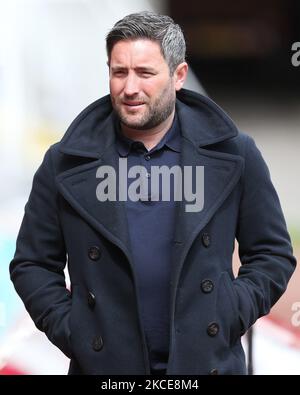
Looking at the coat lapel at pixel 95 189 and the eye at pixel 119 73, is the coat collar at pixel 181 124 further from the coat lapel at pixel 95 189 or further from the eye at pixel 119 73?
the eye at pixel 119 73

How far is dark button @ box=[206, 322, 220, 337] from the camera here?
6.66 ft

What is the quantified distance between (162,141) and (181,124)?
8 cm

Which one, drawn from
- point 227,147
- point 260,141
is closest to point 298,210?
point 260,141

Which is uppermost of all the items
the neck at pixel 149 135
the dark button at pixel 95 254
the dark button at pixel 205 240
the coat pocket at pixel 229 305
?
the neck at pixel 149 135

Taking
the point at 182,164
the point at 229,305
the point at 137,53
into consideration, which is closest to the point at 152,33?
the point at 137,53

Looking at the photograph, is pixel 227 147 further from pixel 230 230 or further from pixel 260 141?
pixel 260 141

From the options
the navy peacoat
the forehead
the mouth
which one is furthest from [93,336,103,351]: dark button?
the forehead

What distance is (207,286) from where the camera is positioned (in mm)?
2031

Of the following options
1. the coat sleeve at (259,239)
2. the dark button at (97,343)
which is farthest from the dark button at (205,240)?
the dark button at (97,343)

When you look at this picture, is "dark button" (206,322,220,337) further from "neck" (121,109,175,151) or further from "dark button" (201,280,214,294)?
"neck" (121,109,175,151)

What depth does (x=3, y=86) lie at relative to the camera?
119 inches

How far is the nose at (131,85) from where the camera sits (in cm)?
199

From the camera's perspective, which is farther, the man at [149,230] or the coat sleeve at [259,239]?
the coat sleeve at [259,239]
